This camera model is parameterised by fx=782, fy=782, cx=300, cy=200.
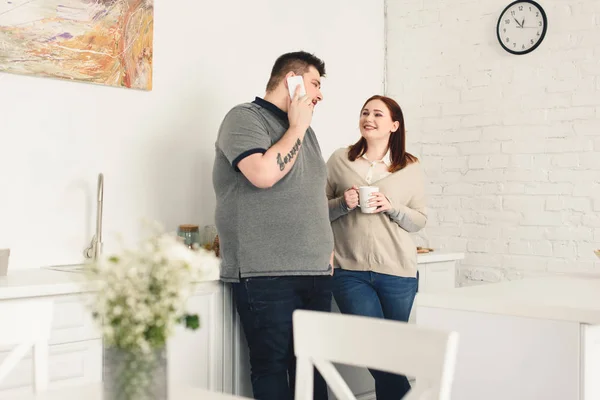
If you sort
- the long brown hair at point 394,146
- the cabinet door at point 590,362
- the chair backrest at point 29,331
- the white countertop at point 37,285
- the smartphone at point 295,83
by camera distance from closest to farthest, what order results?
the chair backrest at point 29,331 < the cabinet door at point 590,362 < the white countertop at point 37,285 < the smartphone at point 295,83 < the long brown hair at point 394,146

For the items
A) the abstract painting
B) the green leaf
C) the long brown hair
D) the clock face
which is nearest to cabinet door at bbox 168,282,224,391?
the long brown hair

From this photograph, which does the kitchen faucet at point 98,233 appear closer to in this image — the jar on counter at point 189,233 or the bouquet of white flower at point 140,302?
the jar on counter at point 189,233

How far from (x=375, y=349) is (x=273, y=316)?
1.21 metres

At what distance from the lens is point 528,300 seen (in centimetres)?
222

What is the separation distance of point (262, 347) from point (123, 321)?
66.3 inches

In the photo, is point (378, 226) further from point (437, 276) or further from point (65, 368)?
point (65, 368)

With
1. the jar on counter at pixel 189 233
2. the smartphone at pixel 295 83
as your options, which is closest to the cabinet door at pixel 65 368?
the jar on counter at pixel 189 233

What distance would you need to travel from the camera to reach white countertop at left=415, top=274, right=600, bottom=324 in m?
2.08

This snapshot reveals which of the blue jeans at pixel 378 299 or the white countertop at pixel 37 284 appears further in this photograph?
the blue jeans at pixel 378 299

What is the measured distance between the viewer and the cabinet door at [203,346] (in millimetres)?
2865

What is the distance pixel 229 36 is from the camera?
3723mm

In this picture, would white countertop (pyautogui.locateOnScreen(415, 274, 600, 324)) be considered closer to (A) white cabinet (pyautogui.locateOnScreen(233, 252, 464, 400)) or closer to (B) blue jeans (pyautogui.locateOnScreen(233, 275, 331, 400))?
(B) blue jeans (pyautogui.locateOnScreen(233, 275, 331, 400))

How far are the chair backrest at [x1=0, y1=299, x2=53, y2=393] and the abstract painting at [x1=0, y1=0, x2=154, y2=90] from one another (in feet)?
4.73

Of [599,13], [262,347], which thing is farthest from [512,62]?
[262,347]
